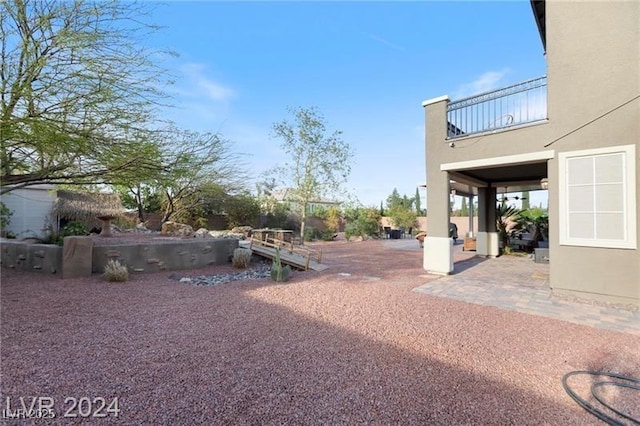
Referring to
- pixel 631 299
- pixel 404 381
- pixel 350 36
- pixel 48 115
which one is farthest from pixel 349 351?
pixel 350 36

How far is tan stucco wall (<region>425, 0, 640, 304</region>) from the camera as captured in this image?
524 centimetres

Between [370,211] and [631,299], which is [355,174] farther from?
[631,299]

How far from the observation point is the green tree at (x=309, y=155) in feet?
66.0

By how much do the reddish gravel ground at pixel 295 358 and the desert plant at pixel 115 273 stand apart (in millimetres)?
850

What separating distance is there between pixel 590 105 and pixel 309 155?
1615cm

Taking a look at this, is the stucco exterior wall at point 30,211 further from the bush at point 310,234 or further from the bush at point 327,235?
the bush at point 327,235

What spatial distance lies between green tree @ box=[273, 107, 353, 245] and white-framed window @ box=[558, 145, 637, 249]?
1549 centimetres

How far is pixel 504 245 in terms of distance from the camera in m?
12.9

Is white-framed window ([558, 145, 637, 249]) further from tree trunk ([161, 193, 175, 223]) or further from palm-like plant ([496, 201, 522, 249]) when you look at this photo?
tree trunk ([161, 193, 175, 223])

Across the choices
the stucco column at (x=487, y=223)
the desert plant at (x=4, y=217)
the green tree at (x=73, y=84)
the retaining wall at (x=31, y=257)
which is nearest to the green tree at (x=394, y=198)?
the stucco column at (x=487, y=223)

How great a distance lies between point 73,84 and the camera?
4.70 meters

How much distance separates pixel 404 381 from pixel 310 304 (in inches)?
108

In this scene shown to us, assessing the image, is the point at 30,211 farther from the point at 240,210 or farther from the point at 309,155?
the point at 309,155

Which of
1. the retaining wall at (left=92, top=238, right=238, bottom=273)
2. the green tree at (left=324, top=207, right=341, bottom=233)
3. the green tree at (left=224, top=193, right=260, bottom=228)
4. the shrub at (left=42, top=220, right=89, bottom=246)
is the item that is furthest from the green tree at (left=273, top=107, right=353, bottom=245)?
the shrub at (left=42, top=220, right=89, bottom=246)
